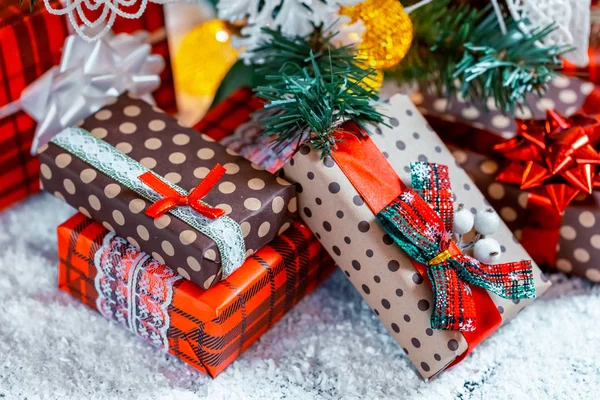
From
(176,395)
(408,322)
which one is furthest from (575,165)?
(176,395)

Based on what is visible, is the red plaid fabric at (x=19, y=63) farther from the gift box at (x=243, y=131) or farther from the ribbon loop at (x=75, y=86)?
the gift box at (x=243, y=131)

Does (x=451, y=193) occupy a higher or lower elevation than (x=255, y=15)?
lower

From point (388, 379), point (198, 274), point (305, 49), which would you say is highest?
point (305, 49)

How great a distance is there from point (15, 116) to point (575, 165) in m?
0.75

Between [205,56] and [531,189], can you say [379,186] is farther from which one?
[205,56]

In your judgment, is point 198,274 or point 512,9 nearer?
point 198,274

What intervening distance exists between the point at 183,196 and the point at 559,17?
564mm

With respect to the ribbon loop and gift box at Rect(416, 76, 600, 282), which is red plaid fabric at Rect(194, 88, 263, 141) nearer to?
the ribbon loop

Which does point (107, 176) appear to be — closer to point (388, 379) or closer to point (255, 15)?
point (255, 15)

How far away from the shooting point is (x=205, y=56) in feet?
3.89

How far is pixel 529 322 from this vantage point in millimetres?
916

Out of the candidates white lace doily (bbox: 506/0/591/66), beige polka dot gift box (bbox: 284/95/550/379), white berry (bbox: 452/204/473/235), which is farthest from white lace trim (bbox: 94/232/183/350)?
white lace doily (bbox: 506/0/591/66)

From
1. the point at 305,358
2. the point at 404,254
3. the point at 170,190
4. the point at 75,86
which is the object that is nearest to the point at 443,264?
the point at 404,254

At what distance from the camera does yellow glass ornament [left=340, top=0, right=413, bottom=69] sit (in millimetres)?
881
